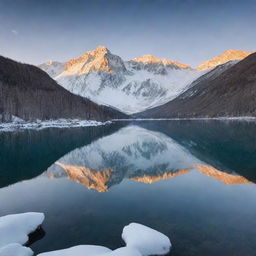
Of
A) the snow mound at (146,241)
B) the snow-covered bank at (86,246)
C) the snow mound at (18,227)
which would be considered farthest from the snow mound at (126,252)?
the snow mound at (18,227)

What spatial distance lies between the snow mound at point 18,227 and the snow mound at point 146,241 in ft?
14.9

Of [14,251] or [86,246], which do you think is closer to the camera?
[14,251]

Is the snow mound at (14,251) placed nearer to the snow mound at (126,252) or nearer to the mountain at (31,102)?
the snow mound at (126,252)

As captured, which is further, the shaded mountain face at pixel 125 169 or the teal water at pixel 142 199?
the shaded mountain face at pixel 125 169

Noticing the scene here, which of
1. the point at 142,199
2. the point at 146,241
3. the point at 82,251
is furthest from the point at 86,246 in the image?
the point at 142,199

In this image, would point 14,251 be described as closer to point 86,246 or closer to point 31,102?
point 86,246

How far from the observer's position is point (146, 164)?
123 ft

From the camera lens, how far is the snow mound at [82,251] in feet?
36.7

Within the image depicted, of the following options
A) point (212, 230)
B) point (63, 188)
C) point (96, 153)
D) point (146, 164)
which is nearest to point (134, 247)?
point (212, 230)

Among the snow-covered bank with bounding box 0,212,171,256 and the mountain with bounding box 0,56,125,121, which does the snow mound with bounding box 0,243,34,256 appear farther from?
the mountain with bounding box 0,56,125,121

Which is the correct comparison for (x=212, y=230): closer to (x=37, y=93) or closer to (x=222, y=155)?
(x=222, y=155)

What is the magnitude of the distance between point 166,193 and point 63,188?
888 centimetres

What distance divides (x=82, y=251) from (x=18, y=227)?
3.64 m

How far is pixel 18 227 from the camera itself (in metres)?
13.0
